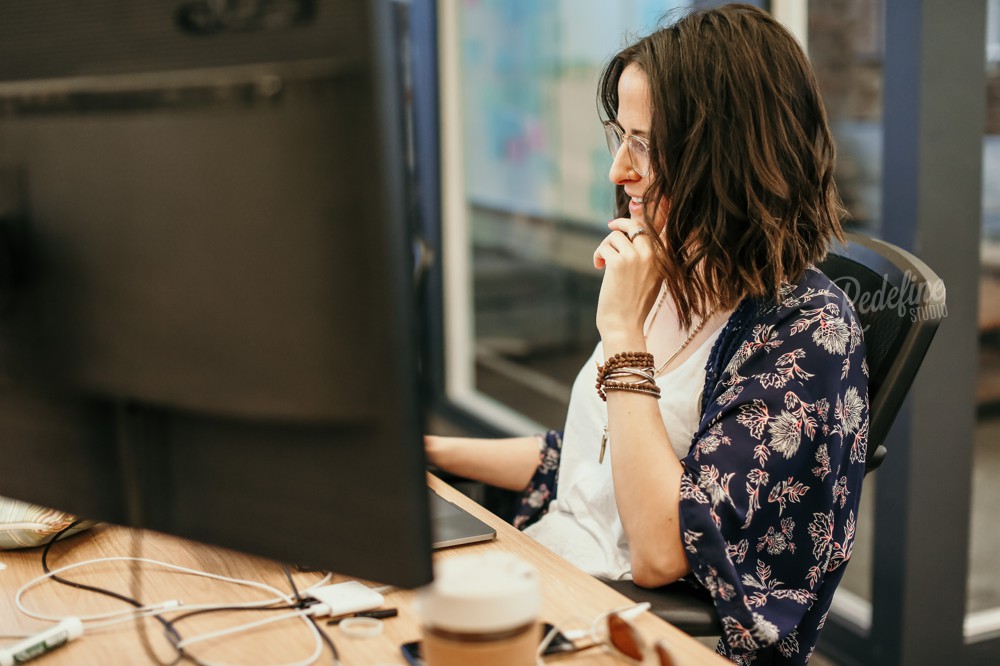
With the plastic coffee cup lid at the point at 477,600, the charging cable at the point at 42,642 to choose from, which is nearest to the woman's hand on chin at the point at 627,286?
the plastic coffee cup lid at the point at 477,600

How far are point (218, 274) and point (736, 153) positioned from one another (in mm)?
712

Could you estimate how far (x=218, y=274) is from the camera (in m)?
0.67

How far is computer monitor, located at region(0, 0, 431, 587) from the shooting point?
24.1 inches

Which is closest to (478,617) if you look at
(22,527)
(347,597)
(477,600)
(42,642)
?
(477,600)

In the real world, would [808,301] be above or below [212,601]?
above

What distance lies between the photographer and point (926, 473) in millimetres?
2010

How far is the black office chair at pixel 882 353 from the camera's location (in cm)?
110

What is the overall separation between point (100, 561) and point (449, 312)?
3.29 meters

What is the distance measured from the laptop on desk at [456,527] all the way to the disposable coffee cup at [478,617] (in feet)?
1.19

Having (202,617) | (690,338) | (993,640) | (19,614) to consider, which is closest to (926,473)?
(993,640)

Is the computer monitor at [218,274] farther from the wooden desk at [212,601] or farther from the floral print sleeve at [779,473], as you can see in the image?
the floral print sleeve at [779,473]

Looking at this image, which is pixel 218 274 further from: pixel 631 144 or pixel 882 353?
pixel 882 353

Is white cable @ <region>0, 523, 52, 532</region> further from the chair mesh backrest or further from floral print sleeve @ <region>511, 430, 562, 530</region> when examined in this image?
the chair mesh backrest

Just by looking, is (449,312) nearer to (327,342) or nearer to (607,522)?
(607,522)
